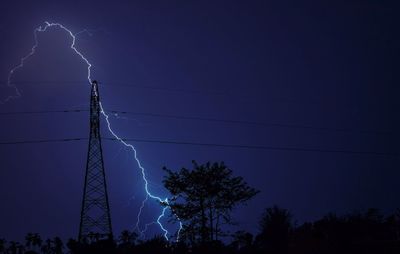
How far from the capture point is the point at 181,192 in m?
28.4

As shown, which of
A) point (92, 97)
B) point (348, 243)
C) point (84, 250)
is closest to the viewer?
point (84, 250)

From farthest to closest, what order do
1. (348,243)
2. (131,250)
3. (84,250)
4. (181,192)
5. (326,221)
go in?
1. (326,221)
2. (181,192)
3. (348,243)
4. (131,250)
5. (84,250)

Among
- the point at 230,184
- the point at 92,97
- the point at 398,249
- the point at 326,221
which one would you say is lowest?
the point at 398,249

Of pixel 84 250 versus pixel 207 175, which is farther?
pixel 207 175

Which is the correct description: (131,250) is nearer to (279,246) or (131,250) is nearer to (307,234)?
(279,246)

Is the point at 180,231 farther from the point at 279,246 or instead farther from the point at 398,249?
the point at 398,249

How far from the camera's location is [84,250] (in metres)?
20.6

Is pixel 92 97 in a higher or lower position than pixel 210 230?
higher

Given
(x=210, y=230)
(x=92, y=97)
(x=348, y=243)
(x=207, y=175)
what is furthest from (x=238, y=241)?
(x=92, y=97)

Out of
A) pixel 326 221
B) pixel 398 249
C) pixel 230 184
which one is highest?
pixel 230 184

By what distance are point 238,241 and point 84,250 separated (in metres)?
10.6

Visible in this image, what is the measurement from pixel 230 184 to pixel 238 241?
351 centimetres

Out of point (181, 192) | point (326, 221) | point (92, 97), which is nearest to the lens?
point (92, 97)

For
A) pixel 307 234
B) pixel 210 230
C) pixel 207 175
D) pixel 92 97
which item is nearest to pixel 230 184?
pixel 207 175
